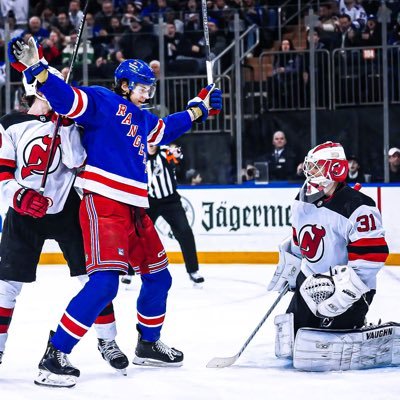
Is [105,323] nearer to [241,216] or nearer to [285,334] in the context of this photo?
[285,334]

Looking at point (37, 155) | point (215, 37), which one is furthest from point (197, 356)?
point (215, 37)

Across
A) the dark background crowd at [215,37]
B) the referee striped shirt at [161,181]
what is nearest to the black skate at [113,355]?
the referee striped shirt at [161,181]

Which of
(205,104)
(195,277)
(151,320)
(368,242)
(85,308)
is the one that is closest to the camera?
(85,308)

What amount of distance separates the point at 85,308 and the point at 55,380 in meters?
0.30

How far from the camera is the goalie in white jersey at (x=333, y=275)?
383 centimetres

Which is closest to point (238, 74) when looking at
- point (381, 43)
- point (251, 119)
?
point (251, 119)

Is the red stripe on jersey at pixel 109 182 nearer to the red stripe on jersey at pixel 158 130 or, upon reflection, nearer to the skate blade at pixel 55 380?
the red stripe on jersey at pixel 158 130

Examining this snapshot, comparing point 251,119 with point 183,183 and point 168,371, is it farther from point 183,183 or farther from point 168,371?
point 168,371

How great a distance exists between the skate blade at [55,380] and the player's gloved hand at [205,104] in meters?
1.32

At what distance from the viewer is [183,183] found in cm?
962

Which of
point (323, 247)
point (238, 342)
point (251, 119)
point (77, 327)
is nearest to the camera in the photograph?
point (77, 327)

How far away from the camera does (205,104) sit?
4402mm

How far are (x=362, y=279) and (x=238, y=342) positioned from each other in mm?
1128

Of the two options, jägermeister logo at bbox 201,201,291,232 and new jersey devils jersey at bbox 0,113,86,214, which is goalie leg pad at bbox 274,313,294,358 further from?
jägermeister logo at bbox 201,201,291,232
